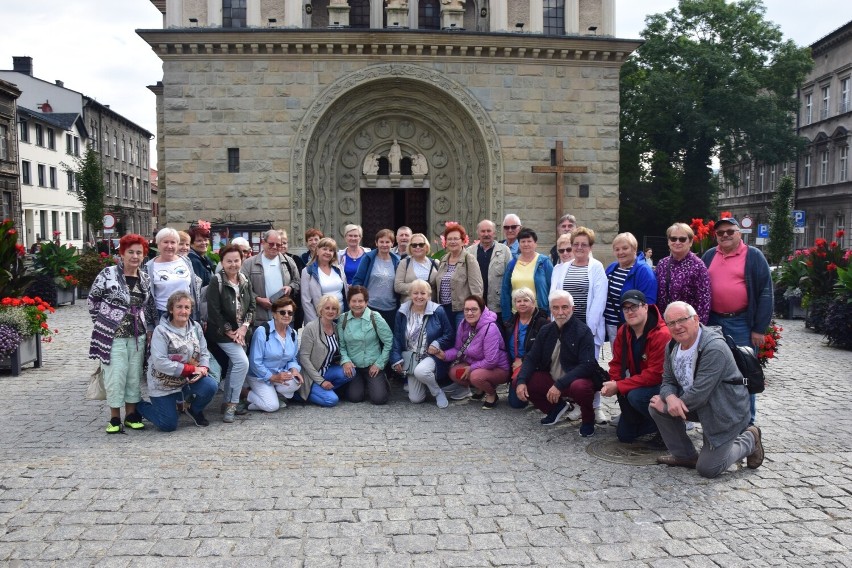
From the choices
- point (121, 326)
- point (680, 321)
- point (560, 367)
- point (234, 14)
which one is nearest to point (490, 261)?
point (560, 367)

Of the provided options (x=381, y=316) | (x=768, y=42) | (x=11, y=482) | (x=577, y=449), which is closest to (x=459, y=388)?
(x=381, y=316)

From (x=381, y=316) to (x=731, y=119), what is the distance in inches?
1348

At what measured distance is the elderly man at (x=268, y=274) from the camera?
9008mm

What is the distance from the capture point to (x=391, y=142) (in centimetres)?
2111

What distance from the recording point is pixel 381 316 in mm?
9242

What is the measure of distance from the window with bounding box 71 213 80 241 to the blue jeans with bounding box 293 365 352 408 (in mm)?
52470

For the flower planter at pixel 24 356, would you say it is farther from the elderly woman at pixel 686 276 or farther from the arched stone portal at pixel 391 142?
the arched stone portal at pixel 391 142

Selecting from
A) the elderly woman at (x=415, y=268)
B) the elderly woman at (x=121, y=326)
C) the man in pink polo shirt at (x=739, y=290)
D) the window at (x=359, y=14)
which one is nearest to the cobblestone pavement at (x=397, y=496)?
the elderly woman at (x=121, y=326)

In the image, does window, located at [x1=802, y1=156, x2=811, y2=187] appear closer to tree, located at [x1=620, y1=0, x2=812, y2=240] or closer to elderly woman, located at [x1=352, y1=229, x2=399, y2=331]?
tree, located at [x1=620, y1=0, x2=812, y2=240]

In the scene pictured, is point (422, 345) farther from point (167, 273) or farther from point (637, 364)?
point (167, 273)

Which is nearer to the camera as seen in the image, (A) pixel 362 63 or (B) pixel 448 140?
(A) pixel 362 63

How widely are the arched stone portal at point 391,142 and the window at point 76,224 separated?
134 feet

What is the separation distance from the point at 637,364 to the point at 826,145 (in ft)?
145

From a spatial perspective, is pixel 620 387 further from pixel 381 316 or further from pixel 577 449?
pixel 381 316
